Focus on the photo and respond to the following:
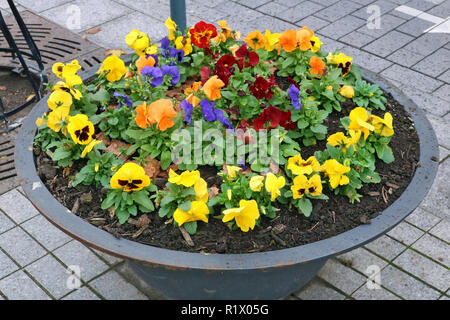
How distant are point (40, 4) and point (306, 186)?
413cm

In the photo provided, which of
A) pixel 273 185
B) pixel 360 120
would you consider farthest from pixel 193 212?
pixel 360 120

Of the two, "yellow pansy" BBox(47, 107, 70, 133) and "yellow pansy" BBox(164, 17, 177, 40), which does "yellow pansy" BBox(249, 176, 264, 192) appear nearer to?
"yellow pansy" BBox(47, 107, 70, 133)

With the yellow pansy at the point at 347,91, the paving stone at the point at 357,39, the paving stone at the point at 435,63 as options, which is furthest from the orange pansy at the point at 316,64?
the paving stone at the point at 357,39

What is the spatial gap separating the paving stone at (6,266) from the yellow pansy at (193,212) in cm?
124

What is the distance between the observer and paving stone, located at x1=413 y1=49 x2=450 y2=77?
14.1ft

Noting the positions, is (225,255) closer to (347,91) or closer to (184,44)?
(347,91)

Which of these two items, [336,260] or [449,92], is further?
[449,92]

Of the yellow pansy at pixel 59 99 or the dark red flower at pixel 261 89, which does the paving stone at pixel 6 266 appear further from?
the dark red flower at pixel 261 89

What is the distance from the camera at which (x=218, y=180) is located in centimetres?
228
